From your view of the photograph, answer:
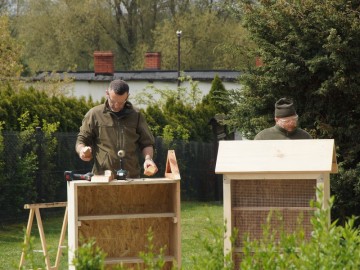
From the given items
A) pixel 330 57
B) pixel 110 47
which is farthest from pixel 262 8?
pixel 110 47

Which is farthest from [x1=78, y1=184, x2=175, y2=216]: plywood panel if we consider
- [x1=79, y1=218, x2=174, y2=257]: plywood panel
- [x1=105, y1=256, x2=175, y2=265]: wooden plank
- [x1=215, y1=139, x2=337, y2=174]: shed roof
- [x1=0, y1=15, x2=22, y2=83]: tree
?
[x1=0, y1=15, x2=22, y2=83]: tree

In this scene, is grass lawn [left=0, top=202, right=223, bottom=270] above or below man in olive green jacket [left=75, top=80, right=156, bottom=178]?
below

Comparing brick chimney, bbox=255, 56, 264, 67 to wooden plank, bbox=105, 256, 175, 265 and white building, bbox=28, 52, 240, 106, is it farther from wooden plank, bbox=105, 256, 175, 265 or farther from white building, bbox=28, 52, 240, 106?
white building, bbox=28, 52, 240, 106

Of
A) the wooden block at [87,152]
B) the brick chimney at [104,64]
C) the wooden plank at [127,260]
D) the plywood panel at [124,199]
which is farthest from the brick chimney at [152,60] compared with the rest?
the wooden plank at [127,260]

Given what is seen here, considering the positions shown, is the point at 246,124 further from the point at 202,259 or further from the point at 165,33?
the point at 165,33

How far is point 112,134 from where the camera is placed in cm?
1030

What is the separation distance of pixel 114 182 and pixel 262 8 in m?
7.38

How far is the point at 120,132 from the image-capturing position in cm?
1030

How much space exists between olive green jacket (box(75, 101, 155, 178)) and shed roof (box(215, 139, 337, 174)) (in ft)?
4.73

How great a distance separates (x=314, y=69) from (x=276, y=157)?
6.40 m

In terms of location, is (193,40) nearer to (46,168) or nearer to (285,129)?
(46,168)

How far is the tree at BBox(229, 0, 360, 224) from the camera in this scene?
15086 millimetres

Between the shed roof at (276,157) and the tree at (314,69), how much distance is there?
592cm

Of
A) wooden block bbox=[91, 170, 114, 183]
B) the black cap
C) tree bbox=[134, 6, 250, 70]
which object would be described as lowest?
wooden block bbox=[91, 170, 114, 183]
